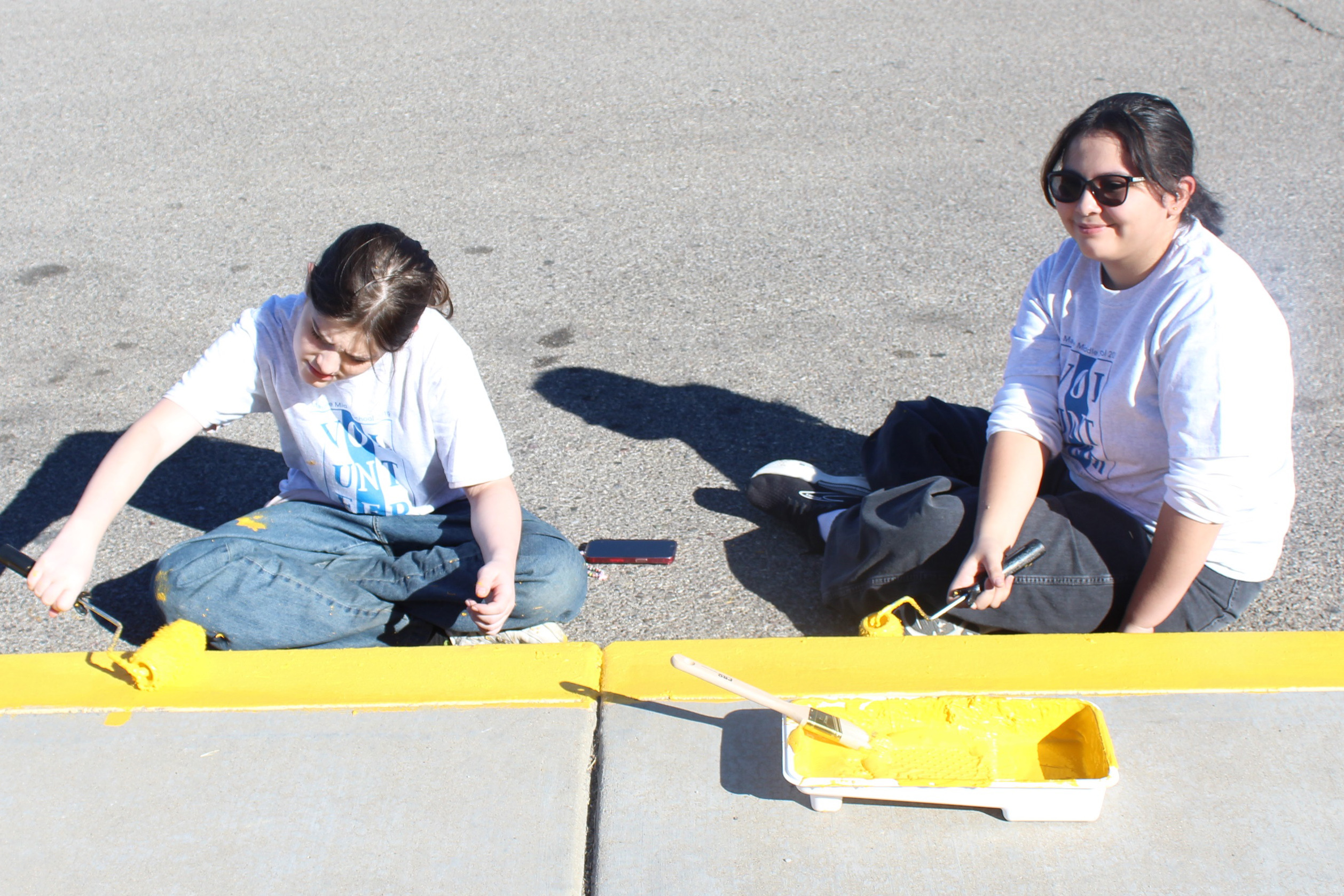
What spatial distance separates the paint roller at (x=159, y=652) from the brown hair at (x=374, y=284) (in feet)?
2.14

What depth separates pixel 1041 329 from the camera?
2457 millimetres

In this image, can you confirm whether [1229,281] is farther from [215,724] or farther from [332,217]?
[332,217]

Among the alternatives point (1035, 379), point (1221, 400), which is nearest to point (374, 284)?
point (1035, 379)

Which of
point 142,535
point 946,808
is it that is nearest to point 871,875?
point 946,808

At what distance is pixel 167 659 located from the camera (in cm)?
205

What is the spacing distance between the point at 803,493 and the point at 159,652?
4.80ft

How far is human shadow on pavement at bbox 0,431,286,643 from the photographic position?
295 cm

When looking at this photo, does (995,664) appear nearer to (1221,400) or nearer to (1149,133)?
(1221,400)

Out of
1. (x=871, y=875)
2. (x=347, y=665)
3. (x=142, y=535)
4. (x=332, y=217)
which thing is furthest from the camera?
(x=332, y=217)

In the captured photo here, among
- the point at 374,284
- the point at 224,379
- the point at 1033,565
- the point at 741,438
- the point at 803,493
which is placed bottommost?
the point at 741,438

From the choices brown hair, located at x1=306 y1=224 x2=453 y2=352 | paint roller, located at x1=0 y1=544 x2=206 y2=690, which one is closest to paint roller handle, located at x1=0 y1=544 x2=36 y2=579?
paint roller, located at x1=0 y1=544 x2=206 y2=690

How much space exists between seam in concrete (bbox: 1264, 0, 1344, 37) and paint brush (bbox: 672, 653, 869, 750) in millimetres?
6433

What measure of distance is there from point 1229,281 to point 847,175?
3.07 meters

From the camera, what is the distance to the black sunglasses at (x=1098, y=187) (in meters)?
2.08
